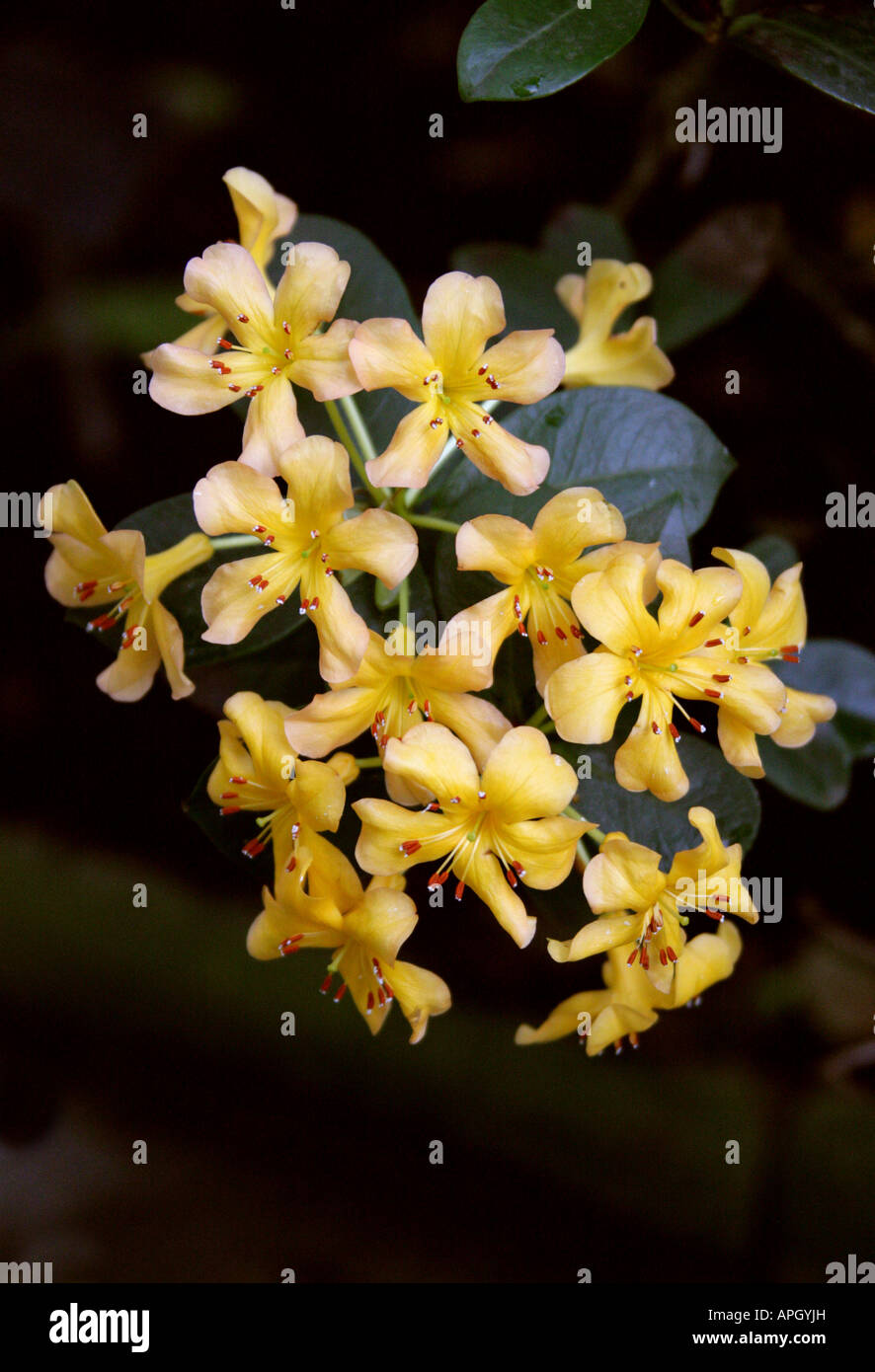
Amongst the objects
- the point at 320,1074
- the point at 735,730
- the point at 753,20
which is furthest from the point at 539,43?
the point at 320,1074

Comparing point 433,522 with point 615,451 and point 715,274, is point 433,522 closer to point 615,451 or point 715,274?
point 615,451

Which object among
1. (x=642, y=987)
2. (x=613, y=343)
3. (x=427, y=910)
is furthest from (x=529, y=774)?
(x=427, y=910)

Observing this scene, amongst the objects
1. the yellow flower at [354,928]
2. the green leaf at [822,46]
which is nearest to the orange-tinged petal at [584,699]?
the yellow flower at [354,928]

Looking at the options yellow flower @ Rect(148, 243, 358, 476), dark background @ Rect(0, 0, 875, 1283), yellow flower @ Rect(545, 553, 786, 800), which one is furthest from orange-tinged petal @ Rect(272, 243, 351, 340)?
A: dark background @ Rect(0, 0, 875, 1283)

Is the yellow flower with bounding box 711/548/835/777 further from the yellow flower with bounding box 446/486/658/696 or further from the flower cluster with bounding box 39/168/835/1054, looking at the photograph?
the yellow flower with bounding box 446/486/658/696

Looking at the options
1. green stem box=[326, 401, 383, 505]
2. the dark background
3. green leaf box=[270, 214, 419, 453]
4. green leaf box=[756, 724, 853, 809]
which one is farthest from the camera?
the dark background

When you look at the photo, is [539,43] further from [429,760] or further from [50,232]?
[50,232]
